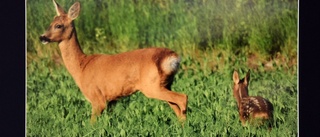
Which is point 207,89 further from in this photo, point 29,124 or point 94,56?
point 29,124

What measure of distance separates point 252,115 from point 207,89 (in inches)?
13.3

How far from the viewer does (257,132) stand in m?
4.44

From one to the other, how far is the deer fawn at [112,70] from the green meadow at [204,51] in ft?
0.14

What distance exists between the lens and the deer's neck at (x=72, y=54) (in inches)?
177

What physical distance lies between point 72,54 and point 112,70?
11.5 inches

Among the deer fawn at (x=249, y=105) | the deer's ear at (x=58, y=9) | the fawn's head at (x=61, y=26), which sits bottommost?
the deer fawn at (x=249, y=105)

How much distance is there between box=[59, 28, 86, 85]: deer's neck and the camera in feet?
14.8

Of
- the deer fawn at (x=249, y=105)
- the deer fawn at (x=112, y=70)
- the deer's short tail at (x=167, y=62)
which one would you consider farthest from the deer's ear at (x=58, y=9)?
the deer fawn at (x=249, y=105)

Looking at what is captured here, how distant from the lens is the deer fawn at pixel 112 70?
174 inches

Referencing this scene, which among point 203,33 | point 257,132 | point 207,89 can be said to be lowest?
point 257,132

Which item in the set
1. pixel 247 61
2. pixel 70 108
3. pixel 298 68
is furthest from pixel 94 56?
pixel 298 68
